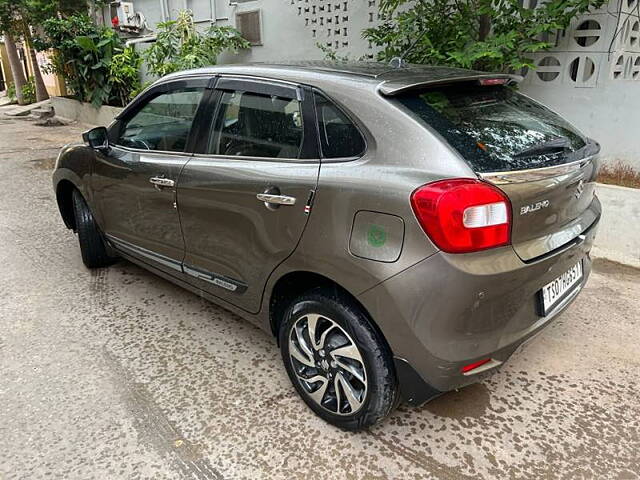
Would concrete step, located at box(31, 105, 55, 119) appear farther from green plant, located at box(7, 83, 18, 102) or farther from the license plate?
the license plate

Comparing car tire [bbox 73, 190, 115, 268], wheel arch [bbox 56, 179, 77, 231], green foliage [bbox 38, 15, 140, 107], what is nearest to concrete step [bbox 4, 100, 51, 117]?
green foliage [bbox 38, 15, 140, 107]

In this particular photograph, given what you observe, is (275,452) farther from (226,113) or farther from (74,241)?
(74,241)

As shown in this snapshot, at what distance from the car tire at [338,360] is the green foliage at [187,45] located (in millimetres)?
7200

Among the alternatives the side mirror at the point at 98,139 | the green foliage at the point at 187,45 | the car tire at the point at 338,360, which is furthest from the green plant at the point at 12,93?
the car tire at the point at 338,360

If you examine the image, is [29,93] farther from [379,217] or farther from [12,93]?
[379,217]

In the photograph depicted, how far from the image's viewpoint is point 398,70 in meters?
2.48

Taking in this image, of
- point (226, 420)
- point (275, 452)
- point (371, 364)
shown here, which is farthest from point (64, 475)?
point (371, 364)

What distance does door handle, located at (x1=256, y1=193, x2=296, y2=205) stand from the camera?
2238mm

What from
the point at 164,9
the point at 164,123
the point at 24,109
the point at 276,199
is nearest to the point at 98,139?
the point at 164,123

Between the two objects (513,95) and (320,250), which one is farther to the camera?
(513,95)

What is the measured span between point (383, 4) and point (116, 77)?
25.7 feet

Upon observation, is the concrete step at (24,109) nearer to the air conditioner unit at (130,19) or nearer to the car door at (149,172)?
the air conditioner unit at (130,19)

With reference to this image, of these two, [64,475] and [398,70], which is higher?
[398,70]

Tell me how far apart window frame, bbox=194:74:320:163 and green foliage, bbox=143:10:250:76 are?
6210 millimetres
